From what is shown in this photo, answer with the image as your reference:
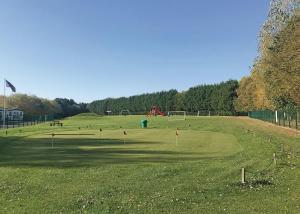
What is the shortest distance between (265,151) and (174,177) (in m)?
11.0

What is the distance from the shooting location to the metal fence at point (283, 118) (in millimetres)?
58016

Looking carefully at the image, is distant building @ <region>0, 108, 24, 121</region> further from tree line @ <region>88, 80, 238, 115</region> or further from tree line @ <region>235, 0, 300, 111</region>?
tree line @ <region>235, 0, 300, 111</region>

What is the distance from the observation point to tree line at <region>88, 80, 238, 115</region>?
130m

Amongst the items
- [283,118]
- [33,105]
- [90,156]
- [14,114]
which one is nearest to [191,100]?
[14,114]

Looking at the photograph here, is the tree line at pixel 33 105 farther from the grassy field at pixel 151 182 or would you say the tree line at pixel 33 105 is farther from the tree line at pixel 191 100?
the grassy field at pixel 151 182

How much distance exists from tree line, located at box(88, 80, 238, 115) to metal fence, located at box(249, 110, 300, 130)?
3879 centimetres

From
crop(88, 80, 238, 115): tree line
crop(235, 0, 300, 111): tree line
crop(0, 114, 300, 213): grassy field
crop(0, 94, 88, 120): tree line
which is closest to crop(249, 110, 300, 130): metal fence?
crop(235, 0, 300, 111): tree line

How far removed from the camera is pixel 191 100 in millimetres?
143875

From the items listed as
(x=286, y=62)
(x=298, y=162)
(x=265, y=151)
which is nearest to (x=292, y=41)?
(x=286, y=62)

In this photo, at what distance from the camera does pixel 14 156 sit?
94.5 feet

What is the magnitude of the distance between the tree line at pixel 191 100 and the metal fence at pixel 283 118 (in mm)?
38789

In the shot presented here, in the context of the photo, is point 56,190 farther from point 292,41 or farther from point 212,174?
point 292,41

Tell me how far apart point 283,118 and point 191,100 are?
7829cm

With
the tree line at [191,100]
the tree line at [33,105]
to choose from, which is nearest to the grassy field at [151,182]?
the tree line at [191,100]
